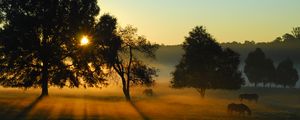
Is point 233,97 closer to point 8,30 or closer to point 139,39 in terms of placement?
point 139,39

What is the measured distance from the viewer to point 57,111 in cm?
5003

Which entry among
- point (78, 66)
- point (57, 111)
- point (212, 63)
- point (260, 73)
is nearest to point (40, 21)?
point (78, 66)

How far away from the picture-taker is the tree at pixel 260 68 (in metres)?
128

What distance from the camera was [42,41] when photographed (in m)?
62.2

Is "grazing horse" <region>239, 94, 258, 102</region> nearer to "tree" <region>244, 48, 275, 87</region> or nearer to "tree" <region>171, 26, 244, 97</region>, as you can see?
"tree" <region>171, 26, 244, 97</region>

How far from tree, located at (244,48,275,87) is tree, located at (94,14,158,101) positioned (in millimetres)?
56001

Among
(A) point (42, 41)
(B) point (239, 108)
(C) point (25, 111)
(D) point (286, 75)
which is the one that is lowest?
(B) point (239, 108)

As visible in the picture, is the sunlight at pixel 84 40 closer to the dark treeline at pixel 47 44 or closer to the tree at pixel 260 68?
the dark treeline at pixel 47 44

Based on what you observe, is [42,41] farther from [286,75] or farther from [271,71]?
[286,75]

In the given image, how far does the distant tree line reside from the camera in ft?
417

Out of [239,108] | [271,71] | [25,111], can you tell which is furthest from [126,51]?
[271,71]

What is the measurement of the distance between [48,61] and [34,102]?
19.2ft

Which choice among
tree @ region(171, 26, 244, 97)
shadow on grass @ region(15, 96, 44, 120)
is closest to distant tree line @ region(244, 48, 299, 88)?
tree @ region(171, 26, 244, 97)

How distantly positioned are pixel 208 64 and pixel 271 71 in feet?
147
